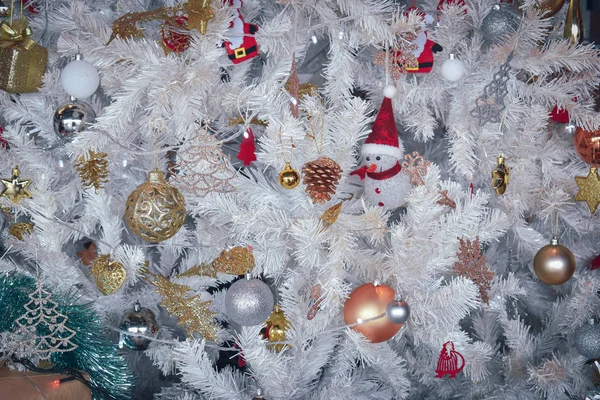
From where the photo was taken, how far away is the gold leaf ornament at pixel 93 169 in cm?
129

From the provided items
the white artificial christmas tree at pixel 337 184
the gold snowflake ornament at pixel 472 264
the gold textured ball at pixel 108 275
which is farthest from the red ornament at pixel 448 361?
the gold textured ball at pixel 108 275

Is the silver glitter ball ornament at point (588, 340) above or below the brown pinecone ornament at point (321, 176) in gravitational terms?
below

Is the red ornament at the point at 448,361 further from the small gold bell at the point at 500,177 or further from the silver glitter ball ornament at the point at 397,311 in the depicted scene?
the small gold bell at the point at 500,177

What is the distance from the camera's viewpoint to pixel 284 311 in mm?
1354

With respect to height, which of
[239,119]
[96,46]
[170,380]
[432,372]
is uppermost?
[96,46]

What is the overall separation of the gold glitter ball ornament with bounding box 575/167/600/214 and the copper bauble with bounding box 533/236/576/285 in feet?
0.39

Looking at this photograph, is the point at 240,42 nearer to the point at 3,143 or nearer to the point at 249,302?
the point at 249,302

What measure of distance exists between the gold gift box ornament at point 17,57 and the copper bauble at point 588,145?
1.16 meters

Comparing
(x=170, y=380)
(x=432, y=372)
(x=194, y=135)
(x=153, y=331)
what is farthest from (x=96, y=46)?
(x=432, y=372)

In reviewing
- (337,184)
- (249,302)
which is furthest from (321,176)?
(249,302)

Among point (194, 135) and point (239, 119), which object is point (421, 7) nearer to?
point (239, 119)

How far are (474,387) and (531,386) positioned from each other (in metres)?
0.13

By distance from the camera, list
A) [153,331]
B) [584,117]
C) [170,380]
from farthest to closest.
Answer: [170,380]
[153,331]
[584,117]

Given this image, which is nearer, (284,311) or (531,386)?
(284,311)
